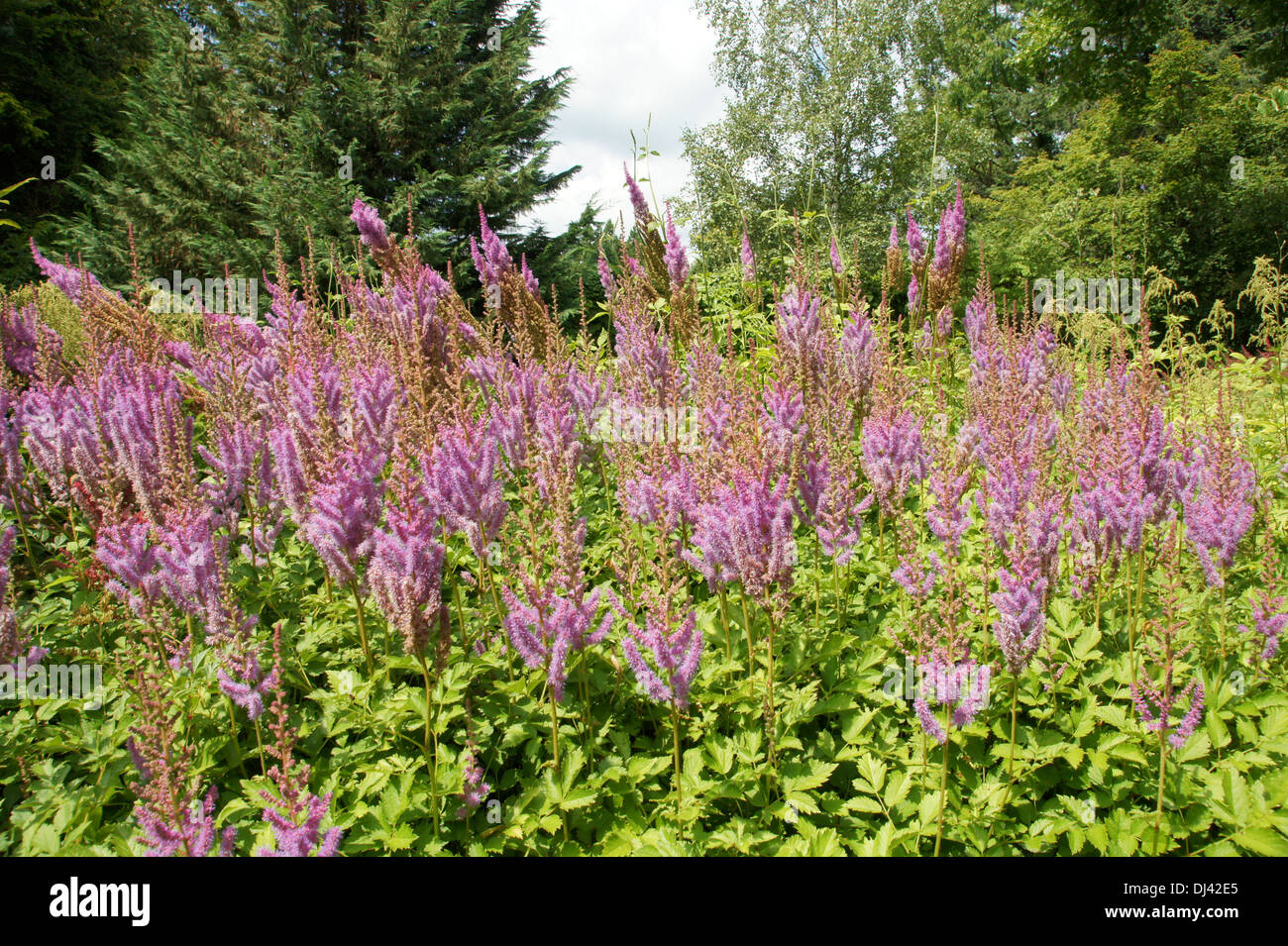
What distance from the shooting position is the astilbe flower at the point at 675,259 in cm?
497

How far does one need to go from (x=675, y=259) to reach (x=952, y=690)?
12.6ft

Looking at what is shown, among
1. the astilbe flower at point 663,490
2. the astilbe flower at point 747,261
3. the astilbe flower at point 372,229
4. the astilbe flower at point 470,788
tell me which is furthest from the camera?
the astilbe flower at point 747,261

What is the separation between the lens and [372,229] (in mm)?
4586

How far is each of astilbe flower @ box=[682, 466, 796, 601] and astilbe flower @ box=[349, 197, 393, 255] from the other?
3588mm

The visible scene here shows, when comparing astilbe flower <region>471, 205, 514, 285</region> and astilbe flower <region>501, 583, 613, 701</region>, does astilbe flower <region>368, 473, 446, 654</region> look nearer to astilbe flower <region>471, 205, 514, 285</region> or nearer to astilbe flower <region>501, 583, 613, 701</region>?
astilbe flower <region>501, 583, 613, 701</region>

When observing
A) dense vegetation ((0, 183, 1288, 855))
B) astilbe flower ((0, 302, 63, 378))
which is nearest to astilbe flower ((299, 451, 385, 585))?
dense vegetation ((0, 183, 1288, 855))

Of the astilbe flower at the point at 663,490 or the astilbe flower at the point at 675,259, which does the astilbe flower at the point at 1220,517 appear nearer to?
the astilbe flower at the point at 663,490

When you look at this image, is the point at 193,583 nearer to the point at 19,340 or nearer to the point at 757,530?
the point at 757,530

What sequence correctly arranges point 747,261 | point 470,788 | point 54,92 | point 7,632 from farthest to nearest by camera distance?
point 54,92 → point 747,261 → point 7,632 → point 470,788

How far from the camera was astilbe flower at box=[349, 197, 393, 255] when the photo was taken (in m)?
4.52

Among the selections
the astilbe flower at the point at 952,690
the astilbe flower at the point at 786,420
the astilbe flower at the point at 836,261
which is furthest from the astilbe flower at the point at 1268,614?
the astilbe flower at the point at 836,261

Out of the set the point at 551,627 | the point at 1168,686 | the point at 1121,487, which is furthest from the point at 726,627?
the point at 1121,487

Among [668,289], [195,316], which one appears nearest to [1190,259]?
[668,289]

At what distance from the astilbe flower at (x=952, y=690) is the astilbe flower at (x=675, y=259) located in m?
3.64
